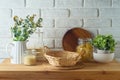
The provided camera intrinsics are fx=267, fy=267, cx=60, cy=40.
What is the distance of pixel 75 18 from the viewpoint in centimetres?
190

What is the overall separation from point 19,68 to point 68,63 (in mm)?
287

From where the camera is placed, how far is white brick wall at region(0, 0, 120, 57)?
6.17ft

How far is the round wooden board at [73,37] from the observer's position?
6.20 ft

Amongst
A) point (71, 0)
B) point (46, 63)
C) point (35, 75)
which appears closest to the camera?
point (35, 75)

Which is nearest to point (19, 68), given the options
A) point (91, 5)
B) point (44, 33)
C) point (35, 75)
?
point (35, 75)

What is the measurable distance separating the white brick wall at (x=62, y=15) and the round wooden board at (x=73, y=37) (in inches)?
1.2

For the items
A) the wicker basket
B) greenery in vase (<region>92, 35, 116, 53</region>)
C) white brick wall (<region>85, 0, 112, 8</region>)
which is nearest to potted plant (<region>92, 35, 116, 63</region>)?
greenery in vase (<region>92, 35, 116, 53</region>)

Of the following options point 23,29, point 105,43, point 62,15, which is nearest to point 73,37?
point 62,15

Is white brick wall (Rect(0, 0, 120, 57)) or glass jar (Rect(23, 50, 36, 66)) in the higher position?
white brick wall (Rect(0, 0, 120, 57))

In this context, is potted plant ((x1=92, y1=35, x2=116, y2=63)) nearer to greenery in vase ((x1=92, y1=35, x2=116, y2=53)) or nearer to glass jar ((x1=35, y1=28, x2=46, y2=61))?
greenery in vase ((x1=92, y1=35, x2=116, y2=53))

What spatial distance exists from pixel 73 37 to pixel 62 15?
0.57 feet

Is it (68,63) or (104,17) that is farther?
(104,17)

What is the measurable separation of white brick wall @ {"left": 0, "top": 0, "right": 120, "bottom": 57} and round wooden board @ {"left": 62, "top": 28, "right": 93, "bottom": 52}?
0.03 m

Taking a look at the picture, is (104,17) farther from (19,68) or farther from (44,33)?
(19,68)
